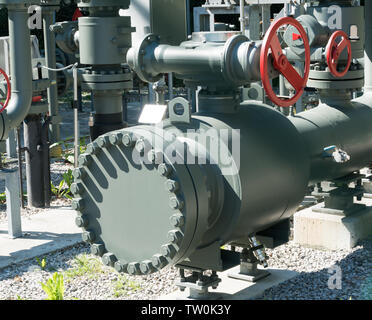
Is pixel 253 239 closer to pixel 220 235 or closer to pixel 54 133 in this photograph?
pixel 220 235

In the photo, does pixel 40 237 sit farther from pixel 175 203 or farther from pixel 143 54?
pixel 175 203

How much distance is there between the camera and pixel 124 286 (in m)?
5.17

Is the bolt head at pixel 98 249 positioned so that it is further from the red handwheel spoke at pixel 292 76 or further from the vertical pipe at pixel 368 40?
the vertical pipe at pixel 368 40

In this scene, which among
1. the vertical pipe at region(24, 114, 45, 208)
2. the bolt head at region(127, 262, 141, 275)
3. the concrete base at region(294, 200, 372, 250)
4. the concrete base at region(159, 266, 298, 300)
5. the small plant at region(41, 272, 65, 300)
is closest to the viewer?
the bolt head at region(127, 262, 141, 275)

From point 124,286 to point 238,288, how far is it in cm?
86

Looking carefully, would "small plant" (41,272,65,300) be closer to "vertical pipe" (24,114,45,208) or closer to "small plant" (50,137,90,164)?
"vertical pipe" (24,114,45,208)

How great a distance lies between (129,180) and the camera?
12.9 feet

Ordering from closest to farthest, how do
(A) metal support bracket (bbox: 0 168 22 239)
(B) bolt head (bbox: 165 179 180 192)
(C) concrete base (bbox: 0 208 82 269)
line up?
(B) bolt head (bbox: 165 179 180 192) → (C) concrete base (bbox: 0 208 82 269) → (A) metal support bracket (bbox: 0 168 22 239)

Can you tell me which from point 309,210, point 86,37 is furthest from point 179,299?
point 86,37

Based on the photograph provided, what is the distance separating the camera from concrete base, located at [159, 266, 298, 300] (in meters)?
4.59

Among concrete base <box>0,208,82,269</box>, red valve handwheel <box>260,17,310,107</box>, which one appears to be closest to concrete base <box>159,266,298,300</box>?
red valve handwheel <box>260,17,310,107</box>

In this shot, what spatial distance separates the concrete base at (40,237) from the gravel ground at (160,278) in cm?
14

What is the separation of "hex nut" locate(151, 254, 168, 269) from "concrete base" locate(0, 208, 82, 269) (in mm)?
2342

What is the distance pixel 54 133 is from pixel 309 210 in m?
5.68
